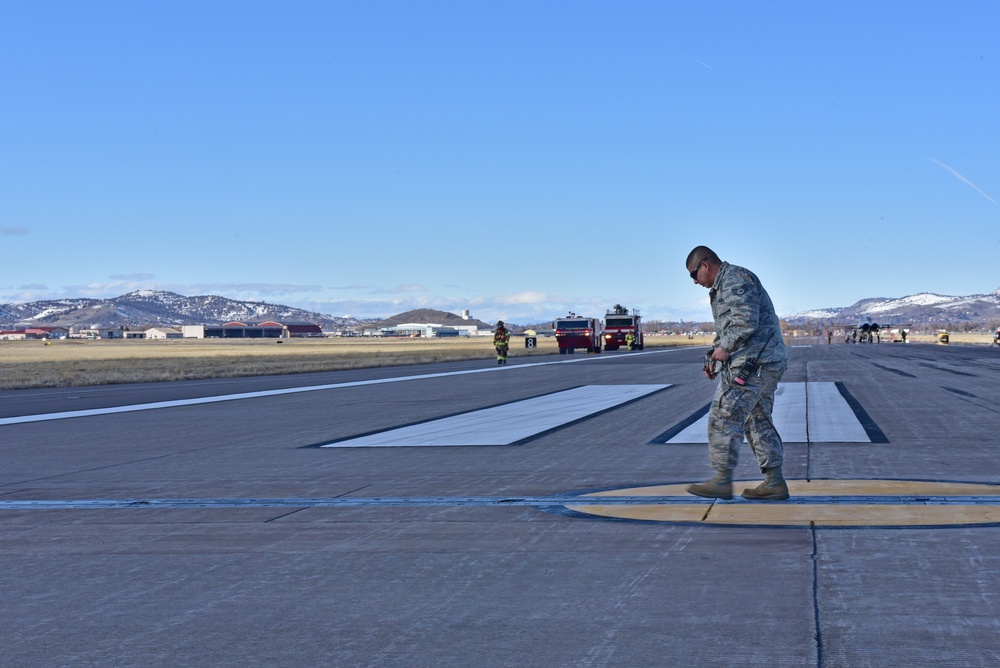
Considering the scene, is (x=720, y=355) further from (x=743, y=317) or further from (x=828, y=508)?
(x=828, y=508)

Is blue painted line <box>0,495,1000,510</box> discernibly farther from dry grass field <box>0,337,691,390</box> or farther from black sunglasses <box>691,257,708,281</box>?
dry grass field <box>0,337,691,390</box>

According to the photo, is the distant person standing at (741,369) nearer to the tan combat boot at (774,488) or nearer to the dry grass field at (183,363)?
the tan combat boot at (774,488)

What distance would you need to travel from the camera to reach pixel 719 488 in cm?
753

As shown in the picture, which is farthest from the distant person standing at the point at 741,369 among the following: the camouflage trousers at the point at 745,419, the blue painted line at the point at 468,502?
the blue painted line at the point at 468,502

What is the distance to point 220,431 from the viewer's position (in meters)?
14.1

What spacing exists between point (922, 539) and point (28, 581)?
4834mm

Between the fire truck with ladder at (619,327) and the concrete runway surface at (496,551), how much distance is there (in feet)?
174

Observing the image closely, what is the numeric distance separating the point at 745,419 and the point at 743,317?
2.31ft

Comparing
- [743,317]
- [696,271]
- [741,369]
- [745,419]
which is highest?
[696,271]

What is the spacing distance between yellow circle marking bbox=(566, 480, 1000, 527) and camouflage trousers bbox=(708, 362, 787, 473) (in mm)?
332

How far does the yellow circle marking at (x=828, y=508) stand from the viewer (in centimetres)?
664

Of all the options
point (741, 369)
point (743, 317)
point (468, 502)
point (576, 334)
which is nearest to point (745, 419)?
point (741, 369)

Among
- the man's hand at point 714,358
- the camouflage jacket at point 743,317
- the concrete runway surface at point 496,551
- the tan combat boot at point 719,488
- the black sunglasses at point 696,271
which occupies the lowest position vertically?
the concrete runway surface at point 496,551

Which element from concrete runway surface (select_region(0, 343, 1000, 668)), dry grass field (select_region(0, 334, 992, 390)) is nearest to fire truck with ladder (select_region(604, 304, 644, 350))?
dry grass field (select_region(0, 334, 992, 390))
